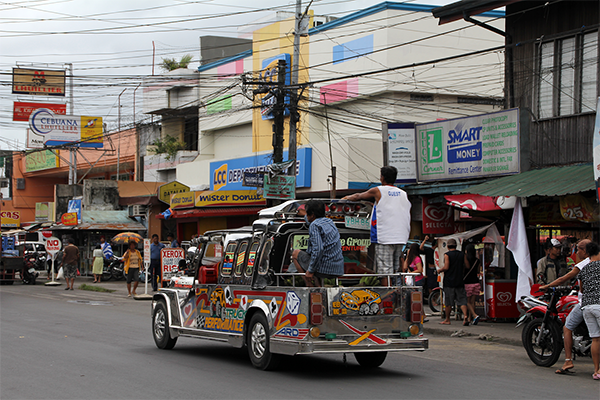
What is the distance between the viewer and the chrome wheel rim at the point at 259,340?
9.03m

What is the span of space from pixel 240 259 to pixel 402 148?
1002cm

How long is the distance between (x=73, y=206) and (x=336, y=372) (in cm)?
3373

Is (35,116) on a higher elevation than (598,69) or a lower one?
higher

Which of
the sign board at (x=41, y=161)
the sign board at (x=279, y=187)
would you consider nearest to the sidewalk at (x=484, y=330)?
the sign board at (x=279, y=187)

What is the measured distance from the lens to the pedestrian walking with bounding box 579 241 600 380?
874 centimetres

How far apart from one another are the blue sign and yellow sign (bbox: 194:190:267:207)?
88 cm

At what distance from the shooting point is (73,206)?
132 feet

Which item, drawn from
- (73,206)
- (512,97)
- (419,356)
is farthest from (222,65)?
(419,356)

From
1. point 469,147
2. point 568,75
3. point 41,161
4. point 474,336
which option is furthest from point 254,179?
point 41,161

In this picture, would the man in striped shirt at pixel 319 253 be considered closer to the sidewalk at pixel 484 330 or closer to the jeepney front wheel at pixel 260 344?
the jeepney front wheel at pixel 260 344

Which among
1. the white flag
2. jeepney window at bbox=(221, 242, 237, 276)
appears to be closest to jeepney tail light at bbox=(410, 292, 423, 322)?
jeepney window at bbox=(221, 242, 237, 276)

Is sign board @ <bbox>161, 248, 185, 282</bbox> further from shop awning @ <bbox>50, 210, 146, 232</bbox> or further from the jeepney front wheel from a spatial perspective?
shop awning @ <bbox>50, 210, 146, 232</bbox>

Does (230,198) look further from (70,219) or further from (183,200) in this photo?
(70,219)

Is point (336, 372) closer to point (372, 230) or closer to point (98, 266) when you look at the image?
point (372, 230)
